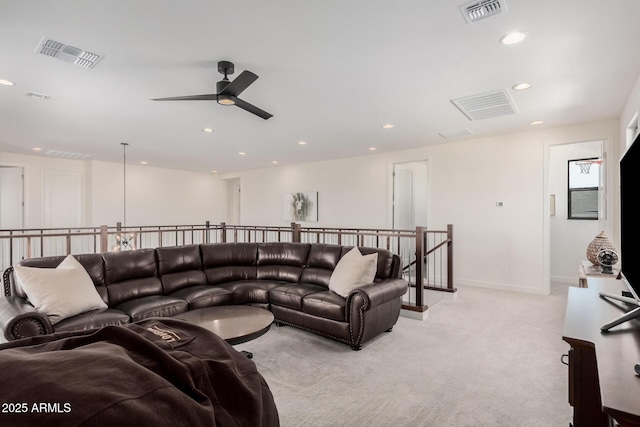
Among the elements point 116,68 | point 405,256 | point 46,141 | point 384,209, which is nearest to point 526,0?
point 116,68

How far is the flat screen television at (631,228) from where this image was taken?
143 centimetres

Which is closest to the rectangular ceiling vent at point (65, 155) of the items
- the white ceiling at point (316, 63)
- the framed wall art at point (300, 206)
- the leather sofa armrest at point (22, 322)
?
the white ceiling at point (316, 63)

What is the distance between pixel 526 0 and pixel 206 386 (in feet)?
8.73

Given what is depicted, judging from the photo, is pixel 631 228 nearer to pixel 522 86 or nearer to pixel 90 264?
pixel 522 86

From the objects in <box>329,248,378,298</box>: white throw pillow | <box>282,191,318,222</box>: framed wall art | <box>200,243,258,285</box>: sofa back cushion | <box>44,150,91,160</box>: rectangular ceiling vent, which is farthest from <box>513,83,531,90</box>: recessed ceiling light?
<box>44,150,91,160</box>: rectangular ceiling vent

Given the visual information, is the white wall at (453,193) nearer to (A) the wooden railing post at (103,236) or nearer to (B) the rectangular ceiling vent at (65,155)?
(B) the rectangular ceiling vent at (65,155)

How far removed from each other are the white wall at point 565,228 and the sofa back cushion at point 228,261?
5572 mm

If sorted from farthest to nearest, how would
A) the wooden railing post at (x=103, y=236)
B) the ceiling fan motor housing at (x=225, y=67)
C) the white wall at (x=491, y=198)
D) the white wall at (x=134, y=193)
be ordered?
the white wall at (x=134, y=193)
the white wall at (x=491, y=198)
the wooden railing post at (x=103, y=236)
the ceiling fan motor housing at (x=225, y=67)

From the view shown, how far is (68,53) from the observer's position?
104 inches

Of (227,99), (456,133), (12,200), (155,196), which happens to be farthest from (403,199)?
(12,200)

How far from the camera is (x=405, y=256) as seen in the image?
7.57 meters

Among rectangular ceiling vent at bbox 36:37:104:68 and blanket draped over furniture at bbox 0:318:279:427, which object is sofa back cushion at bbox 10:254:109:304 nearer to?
rectangular ceiling vent at bbox 36:37:104:68

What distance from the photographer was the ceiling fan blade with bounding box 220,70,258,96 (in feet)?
8.61

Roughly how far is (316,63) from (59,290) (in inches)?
116
